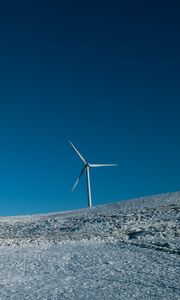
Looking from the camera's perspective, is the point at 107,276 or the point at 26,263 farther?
the point at 26,263

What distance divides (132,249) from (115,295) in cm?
619

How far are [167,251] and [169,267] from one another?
2.41 metres

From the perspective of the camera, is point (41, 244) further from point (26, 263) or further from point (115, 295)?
point (115, 295)

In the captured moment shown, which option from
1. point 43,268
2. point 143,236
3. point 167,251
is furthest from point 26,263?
point 143,236

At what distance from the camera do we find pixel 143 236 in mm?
18047

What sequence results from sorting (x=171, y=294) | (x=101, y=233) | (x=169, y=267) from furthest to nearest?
(x=101, y=233), (x=169, y=267), (x=171, y=294)

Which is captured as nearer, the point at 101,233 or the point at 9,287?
the point at 9,287

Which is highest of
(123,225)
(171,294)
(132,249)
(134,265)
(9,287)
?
(123,225)

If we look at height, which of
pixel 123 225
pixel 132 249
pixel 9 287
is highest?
pixel 123 225

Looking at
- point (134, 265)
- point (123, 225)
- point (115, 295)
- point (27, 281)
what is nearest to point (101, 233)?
point (123, 225)

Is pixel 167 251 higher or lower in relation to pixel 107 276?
higher

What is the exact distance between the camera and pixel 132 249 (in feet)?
50.3

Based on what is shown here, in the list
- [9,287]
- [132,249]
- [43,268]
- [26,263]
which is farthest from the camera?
[132,249]

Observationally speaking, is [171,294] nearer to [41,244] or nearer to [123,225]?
[41,244]
